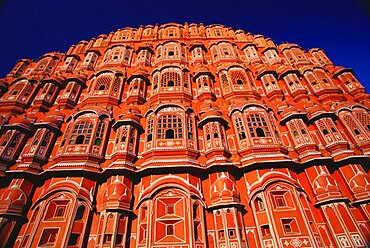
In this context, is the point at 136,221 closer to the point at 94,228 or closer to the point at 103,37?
the point at 94,228

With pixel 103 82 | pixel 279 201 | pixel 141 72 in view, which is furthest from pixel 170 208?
pixel 103 82

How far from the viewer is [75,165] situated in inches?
527

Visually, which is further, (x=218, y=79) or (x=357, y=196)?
(x=218, y=79)

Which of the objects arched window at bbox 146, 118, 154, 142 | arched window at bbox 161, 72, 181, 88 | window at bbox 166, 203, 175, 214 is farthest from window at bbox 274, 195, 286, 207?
arched window at bbox 161, 72, 181, 88

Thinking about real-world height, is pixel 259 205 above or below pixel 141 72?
below

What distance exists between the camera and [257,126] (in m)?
15.7

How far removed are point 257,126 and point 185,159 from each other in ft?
19.3

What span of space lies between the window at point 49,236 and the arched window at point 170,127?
782 cm

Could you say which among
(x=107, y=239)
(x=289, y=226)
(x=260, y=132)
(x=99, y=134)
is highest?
(x=99, y=134)

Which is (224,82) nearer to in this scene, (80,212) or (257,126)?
(257,126)

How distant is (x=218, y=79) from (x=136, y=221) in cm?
1476

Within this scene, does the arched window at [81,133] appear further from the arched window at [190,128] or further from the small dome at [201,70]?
the small dome at [201,70]

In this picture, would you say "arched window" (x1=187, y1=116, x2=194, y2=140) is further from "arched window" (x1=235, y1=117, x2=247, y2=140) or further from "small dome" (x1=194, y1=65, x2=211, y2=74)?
"small dome" (x1=194, y1=65, x2=211, y2=74)

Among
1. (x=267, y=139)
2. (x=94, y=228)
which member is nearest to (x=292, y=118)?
(x=267, y=139)
